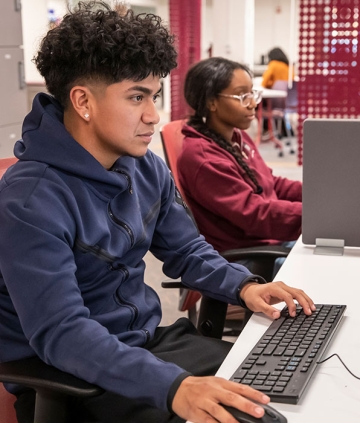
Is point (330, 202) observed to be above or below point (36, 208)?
below

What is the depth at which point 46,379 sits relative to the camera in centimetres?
115

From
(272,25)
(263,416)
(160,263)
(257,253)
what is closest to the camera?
(263,416)

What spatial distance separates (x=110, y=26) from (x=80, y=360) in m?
0.65

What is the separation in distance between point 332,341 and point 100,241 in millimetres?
490

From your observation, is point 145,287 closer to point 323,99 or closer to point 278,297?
point 278,297

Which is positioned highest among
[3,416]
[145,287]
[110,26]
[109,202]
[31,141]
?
[110,26]

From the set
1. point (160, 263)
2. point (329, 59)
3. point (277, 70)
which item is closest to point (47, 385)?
point (160, 263)

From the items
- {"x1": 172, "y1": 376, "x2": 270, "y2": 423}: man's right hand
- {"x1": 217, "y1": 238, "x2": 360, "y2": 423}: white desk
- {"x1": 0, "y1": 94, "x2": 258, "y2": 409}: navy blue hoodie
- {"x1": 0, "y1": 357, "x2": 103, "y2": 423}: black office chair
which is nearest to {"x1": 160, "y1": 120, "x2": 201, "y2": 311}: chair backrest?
{"x1": 217, "y1": 238, "x2": 360, "y2": 423}: white desk

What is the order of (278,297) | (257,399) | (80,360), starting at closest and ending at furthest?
(257,399) < (80,360) < (278,297)

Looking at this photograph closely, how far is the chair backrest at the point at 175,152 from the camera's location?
2.29 metres

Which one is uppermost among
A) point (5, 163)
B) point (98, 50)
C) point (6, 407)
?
point (98, 50)

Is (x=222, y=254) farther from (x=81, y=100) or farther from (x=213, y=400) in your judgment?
(x=213, y=400)

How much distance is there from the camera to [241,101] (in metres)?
2.59

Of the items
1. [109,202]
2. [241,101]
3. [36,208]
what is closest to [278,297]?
[109,202]
